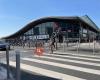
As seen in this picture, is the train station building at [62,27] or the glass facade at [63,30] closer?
the glass facade at [63,30]

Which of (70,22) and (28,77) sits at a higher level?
(70,22)

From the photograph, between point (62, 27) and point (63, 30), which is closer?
point (63, 30)

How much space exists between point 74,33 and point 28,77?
60225 mm

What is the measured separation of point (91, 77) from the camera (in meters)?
9.81

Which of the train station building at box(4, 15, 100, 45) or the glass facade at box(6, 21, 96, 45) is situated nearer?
the glass facade at box(6, 21, 96, 45)

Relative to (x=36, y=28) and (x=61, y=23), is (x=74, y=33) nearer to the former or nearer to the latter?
(x=61, y=23)

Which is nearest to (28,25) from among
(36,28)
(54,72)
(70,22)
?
(36,28)

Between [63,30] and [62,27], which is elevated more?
[62,27]

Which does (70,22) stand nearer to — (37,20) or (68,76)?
(37,20)

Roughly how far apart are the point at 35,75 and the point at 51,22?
223 feet

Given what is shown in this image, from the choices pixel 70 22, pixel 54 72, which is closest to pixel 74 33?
pixel 70 22

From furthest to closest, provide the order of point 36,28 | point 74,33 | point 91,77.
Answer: point 36,28 → point 74,33 → point 91,77

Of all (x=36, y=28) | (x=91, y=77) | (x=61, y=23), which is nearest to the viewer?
(x=91, y=77)

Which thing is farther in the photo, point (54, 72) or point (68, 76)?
point (54, 72)
